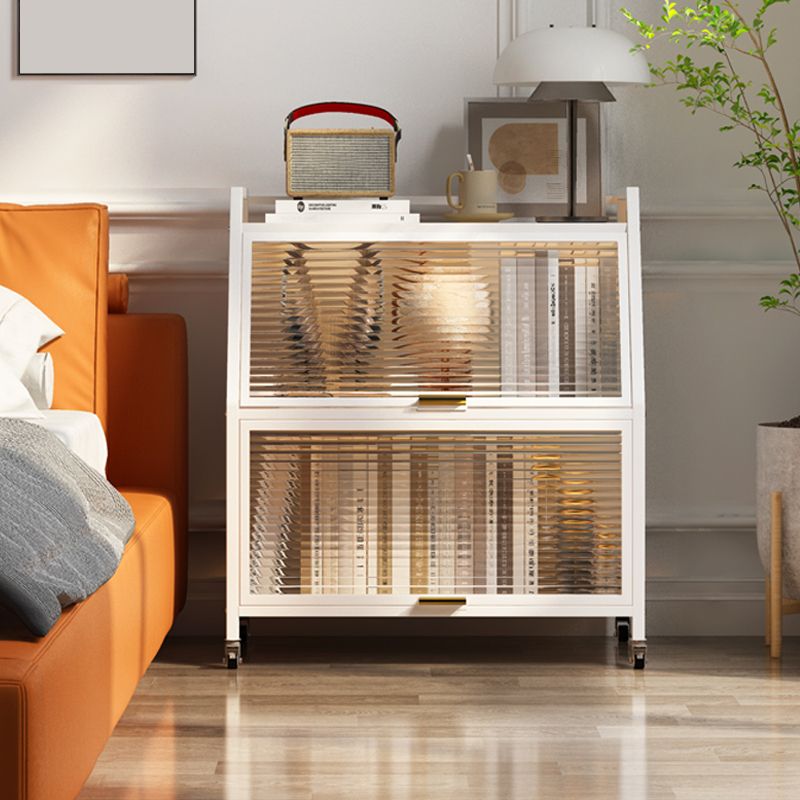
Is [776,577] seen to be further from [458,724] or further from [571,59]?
[571,59]

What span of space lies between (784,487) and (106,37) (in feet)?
6.49

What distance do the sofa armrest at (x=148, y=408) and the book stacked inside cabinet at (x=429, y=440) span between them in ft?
0.67

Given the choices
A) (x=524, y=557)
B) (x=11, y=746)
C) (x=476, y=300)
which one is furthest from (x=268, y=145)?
(x=11, y=746)

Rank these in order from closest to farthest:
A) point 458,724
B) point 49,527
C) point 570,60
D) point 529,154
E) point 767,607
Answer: point 49,527
point 458,724
point 570,60
point 767,607
point 529,154

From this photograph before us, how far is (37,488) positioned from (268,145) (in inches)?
62.6

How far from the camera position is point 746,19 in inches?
128

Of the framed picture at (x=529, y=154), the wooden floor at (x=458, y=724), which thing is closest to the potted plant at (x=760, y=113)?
the framed picture at (x=529, y=154)

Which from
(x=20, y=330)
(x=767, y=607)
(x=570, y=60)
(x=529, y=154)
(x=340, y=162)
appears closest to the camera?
(x=20, y=330)

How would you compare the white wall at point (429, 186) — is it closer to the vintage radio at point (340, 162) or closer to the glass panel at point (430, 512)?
the vintage radio at point (340, 162)

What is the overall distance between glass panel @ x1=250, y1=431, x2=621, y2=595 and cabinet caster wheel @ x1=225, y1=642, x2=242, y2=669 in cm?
14

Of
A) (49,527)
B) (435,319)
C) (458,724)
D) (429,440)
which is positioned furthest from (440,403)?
(49,527)

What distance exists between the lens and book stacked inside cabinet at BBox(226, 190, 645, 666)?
285 centimetres

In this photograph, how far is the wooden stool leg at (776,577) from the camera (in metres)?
2.96

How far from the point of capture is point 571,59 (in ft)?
9.30
